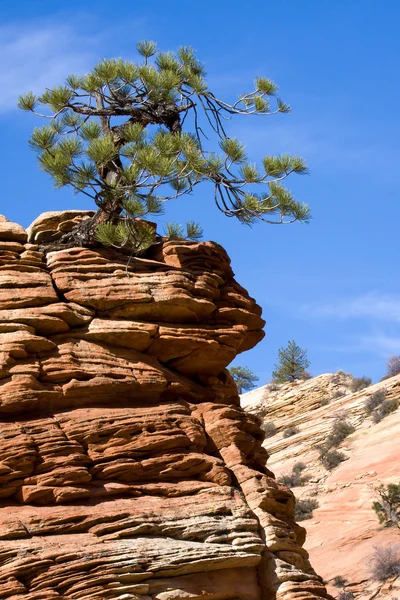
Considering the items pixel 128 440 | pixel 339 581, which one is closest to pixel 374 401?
pixel 339 581

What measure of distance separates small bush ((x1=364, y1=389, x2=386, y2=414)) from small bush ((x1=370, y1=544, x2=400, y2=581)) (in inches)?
581

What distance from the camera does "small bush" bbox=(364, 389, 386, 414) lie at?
119 ft

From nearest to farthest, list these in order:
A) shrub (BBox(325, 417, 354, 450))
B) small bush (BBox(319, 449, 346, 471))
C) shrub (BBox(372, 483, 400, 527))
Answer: shrub (BBox(372, 483, 400, 527)) < small bush (BBox(319, 449, 346, 471)) < shrub (BBox(325, 417, 354, 450))

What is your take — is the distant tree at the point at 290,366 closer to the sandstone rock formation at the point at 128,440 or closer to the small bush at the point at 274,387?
the small bush at the point at 274,387

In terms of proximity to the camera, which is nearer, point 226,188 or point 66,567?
point 66,567

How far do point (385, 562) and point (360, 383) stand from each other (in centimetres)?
2369

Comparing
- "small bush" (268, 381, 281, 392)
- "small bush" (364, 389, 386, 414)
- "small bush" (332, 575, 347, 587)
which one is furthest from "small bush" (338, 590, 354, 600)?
"small bush" (268, 381, 281, 392)

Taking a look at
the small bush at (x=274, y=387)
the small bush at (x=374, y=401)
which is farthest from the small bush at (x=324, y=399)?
the small bush at (x=374, y=401)

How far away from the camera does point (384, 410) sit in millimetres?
34844

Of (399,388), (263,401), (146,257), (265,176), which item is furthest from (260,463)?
(263,401)

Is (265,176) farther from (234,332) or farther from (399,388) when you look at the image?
(399,388)

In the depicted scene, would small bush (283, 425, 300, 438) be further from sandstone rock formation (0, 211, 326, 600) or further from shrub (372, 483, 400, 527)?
sandstone rock formation (0, 211, 326, 600)

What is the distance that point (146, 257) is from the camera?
14.7m

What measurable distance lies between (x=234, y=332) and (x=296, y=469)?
19.9 meters
